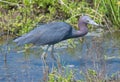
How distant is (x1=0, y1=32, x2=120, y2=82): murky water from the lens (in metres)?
7.99

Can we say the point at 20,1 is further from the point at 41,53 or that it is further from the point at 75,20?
the point at 41,53

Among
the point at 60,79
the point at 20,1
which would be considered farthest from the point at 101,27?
the point at 60,79

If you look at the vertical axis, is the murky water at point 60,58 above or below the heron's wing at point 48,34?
below

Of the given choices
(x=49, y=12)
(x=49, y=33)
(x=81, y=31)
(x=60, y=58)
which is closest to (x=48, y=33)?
(x=49, y=33)

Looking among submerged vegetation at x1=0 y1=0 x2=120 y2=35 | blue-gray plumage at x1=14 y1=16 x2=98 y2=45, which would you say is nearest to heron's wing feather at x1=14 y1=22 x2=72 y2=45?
blue-gray plumage at x1=14 y1=16 x2=98 y2=45

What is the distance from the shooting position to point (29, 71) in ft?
27.2

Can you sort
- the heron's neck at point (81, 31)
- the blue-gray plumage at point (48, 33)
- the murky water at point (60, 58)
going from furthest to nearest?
1. the heron's neck at point (81, 31)
2. the blue-gray plumage at point (48, 33)
3. the murky water at point (60, 58)

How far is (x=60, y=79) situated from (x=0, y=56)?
110 inches

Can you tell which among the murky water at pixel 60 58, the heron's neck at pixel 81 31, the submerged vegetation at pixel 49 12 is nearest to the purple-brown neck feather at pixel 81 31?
the heron's neck at pixel 81 31

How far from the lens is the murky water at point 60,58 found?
799 cm

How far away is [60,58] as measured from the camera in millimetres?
9070

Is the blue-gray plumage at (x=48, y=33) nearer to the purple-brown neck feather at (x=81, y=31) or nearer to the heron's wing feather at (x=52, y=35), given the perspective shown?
the heron's wing feather at (x=52, y=35)

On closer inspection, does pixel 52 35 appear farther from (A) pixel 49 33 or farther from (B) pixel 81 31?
(B) pixel 81 31

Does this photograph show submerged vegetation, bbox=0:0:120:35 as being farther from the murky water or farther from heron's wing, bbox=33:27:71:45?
heron's wing, bbox=33:27:71:45
